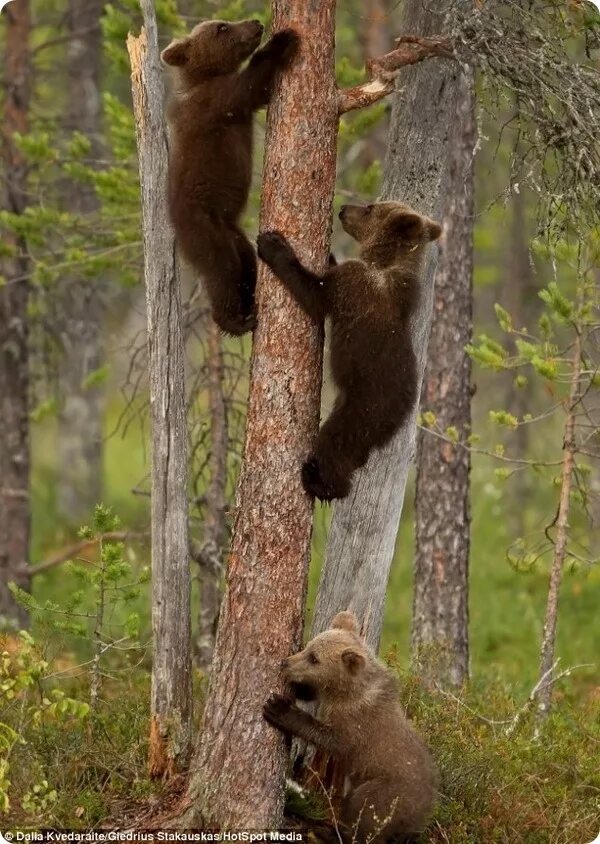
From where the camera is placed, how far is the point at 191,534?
44.7 ft

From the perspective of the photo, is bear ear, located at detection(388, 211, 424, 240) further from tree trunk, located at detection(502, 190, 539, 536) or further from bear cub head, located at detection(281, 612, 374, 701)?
tree trunk, located at detection(502, 190, 539, 536)

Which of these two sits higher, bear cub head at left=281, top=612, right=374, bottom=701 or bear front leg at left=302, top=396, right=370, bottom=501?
bear front leg at left=302, top=396, right=370, bottom=501

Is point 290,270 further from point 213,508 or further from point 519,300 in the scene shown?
point 519,300

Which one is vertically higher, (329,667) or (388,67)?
(388,67)

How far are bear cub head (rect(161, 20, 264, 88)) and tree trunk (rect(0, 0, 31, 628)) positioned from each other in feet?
17.3

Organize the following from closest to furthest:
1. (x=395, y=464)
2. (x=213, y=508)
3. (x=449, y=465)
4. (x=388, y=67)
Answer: (x=388, y=67)
(x=395, y=464)
(x=449, y=465)
(x=213, y=508)

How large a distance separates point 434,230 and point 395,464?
1.73 metres

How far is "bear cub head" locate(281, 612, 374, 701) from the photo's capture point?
712 cm

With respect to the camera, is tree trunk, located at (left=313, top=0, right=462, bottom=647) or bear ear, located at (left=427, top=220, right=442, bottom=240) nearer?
bear ear, located at (left=427, top=220, right=442, bottom=240)

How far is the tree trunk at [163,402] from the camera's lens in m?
7.75

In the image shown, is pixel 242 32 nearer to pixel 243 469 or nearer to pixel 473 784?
pixel 243 469

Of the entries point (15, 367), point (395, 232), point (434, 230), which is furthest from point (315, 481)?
point (15, 367)

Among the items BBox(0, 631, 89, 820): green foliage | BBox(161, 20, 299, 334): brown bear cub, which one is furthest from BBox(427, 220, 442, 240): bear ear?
BBox(0, 631, 89, 820): green foliage

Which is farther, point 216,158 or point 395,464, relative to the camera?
point 395,464
